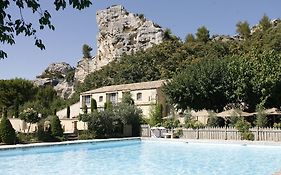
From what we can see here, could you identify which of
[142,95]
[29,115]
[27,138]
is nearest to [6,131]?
[27,138]

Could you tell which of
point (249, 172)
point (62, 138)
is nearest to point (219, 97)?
point (62, 138)

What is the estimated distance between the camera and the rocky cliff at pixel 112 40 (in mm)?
89125

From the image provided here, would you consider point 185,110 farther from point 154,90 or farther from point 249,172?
point 249,172

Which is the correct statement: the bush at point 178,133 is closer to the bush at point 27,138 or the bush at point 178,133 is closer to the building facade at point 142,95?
the building facade at point 142,95

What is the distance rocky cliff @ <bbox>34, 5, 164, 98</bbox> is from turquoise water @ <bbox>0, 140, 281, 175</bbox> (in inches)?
2474

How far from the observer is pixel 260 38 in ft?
213

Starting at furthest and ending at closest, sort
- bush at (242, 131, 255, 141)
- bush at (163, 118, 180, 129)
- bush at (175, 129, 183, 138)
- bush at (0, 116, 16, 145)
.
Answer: bush at (163, 118, 180, 129) < bush at (175, 129, 183, 138) < bush at (242, 131, 255, 141) < bush at (0, 116, 16, 145)

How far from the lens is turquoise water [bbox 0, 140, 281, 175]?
15812 mm

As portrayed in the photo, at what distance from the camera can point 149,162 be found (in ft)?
61.9

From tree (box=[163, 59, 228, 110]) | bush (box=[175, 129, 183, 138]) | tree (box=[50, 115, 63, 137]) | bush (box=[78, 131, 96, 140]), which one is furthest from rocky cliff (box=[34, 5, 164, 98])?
tree (box=[50, 115, 63, 137])

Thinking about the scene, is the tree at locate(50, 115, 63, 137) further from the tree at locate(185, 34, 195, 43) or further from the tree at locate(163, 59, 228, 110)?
the tree at locate(185, 34, 195, 43)

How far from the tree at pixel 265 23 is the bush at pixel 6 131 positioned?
188 ft

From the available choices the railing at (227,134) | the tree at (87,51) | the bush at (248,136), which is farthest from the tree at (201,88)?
the tree at (87,51)

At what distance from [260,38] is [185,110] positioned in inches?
1278
